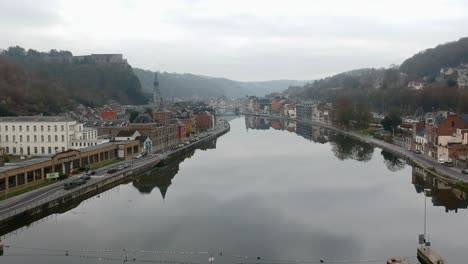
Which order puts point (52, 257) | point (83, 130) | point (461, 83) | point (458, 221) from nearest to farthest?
point (52, 257), point (458, 221), point (83, 130), point (461, 83)

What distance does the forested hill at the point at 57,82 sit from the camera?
4797 centimetres

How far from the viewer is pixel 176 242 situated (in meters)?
14.1

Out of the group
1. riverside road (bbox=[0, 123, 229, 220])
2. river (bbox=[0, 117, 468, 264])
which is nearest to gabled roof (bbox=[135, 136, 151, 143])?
riverside road (bbox=[0, 123, 229, 220])

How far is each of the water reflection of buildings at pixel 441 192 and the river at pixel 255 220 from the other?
4 cm

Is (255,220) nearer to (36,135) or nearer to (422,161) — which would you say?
(422,161)

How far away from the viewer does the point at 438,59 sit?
8181 cm

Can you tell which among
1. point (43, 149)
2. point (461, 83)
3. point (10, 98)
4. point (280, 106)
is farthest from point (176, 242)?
point (280, 106)

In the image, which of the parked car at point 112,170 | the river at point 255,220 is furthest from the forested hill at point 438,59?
the parked car at point 112,170

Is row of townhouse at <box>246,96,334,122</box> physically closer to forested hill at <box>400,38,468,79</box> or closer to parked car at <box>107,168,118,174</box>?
forested hill at <box>400,38,468,79</box>

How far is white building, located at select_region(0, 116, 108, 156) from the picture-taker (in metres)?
29.6

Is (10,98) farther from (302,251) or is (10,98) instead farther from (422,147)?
(302,251)

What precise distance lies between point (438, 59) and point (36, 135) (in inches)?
2714

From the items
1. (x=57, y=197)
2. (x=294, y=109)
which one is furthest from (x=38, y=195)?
(x=294, y=109)

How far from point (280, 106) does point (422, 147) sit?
6485cm
